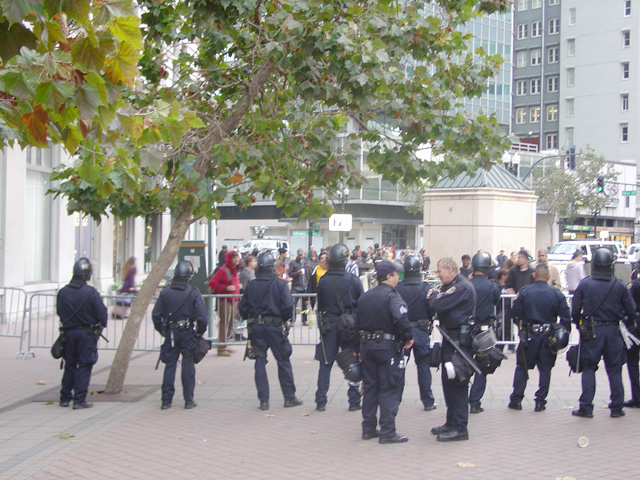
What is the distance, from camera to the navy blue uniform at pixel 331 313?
9.21 meters

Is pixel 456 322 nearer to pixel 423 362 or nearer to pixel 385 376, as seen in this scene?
pixel 385 376

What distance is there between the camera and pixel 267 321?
30.5 ft

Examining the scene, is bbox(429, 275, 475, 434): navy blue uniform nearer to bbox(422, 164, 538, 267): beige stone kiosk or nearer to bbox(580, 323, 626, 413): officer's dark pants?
bbox(580, 323, 626, 413): officer's dark pants

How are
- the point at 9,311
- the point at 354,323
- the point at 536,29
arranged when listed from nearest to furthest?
the point at 354,323
the point at 9,311
the point at 536,29

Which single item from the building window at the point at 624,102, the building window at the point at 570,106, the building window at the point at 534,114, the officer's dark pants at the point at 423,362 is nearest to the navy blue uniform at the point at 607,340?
the officer's dark pants at the point at 423,362

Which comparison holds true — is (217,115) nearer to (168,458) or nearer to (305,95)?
(305,95)

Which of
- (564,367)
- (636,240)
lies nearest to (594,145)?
(636,240)

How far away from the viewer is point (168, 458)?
7.23 metres

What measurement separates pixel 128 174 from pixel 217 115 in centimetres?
547

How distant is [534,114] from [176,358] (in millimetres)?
76718

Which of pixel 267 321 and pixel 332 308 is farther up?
pixel 332 308

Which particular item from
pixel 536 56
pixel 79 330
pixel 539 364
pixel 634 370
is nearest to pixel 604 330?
pixel 539 364

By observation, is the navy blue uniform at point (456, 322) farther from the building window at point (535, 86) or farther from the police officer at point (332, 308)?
the building window at point (535, 86)

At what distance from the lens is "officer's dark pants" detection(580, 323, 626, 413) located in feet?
28.3
